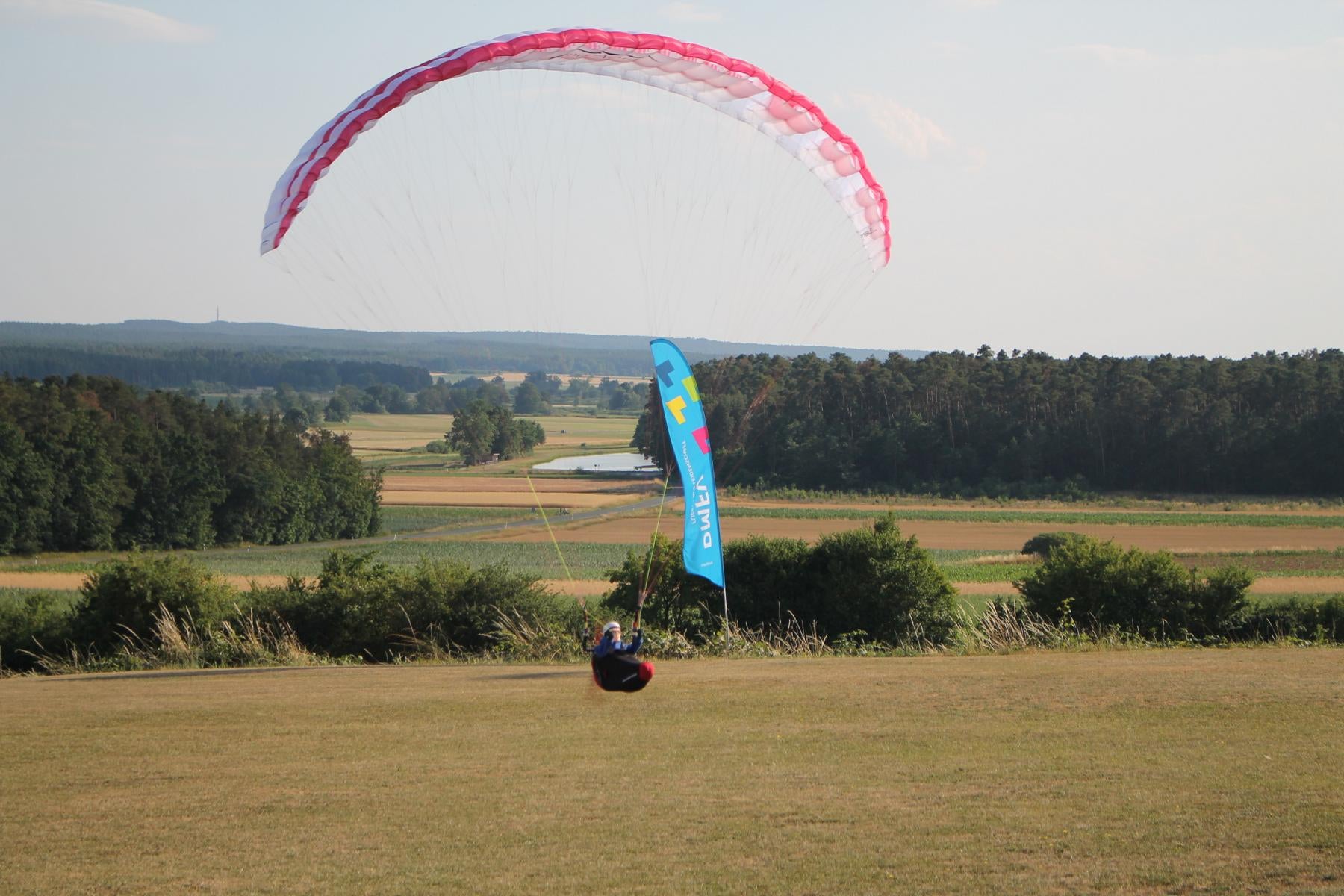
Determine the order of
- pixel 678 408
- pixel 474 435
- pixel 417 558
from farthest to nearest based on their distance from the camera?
pixel 474 435 < pixel 417 558 < pixel 678 408

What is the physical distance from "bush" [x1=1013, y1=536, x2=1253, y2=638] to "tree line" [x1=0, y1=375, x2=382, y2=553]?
55.8 meters

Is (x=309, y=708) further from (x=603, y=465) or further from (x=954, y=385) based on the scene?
(x=603, y=465)

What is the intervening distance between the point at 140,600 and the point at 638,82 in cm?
1443

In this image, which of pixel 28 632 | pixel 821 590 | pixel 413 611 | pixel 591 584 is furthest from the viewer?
pixel 591 584

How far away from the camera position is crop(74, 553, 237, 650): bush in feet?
76.6

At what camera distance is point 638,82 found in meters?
16.3

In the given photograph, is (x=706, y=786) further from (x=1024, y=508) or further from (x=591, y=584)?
(x=1024, y=508)

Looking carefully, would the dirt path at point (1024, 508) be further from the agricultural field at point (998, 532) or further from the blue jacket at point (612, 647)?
the blue jacket at point (612, 647)

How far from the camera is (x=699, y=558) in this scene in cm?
1417

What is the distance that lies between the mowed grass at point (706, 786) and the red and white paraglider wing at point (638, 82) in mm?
6690

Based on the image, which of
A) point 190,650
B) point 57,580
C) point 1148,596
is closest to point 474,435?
point 57,580

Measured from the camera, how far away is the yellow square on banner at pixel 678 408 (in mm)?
14680

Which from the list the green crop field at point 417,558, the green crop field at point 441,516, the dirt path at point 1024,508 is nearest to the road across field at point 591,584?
the green crop field at point 417,558

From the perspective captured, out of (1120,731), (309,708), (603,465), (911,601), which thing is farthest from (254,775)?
(603,465)
